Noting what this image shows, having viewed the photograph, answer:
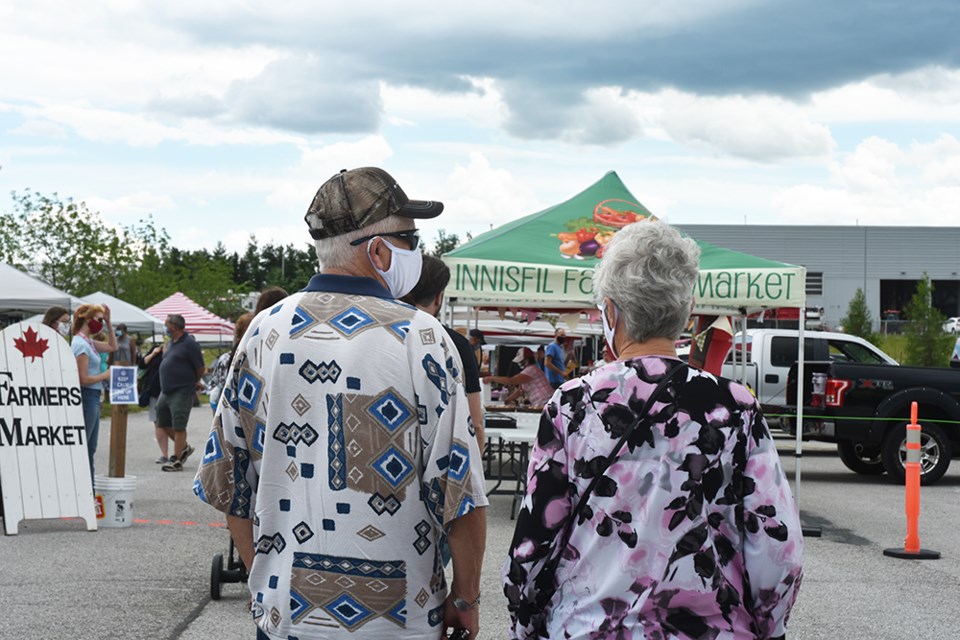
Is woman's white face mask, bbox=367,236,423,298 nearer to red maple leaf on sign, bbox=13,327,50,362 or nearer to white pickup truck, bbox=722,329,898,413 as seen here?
red maple leaf on sign, bbox=13,327,50,362

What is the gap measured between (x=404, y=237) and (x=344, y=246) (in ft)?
0.55

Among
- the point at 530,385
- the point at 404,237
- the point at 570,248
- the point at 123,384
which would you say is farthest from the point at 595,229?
the point at 404,237

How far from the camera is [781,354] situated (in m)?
20.6

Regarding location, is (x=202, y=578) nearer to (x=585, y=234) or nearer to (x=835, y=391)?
(x=585, y=234)

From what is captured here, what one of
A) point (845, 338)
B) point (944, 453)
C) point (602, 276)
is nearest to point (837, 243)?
point (845, 338)

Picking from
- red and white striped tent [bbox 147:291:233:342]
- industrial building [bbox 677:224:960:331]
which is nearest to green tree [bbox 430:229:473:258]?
industrial building [bbox 677:224:960:331]

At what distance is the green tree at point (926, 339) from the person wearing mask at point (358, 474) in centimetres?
3347

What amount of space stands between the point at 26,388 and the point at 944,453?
35.7 ft

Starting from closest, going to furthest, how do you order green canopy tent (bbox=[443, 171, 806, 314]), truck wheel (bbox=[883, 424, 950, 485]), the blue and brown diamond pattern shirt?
the blue and brown diamond pattern shirt → green canopy tent (bbox=[443, 171, 806, 314]) → truck wheel (bbox=[883, 424, 950, 485])

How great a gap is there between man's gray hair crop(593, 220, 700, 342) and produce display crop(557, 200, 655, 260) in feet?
27.8

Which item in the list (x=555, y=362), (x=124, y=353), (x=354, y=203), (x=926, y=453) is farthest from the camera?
(x=124, y=353)

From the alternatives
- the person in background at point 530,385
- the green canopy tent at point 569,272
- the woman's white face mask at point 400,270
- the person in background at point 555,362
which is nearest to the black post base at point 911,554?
the green canopy tent at point 569,272

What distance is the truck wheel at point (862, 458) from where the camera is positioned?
1627 cm

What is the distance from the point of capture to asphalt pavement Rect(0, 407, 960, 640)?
21.4 feet
